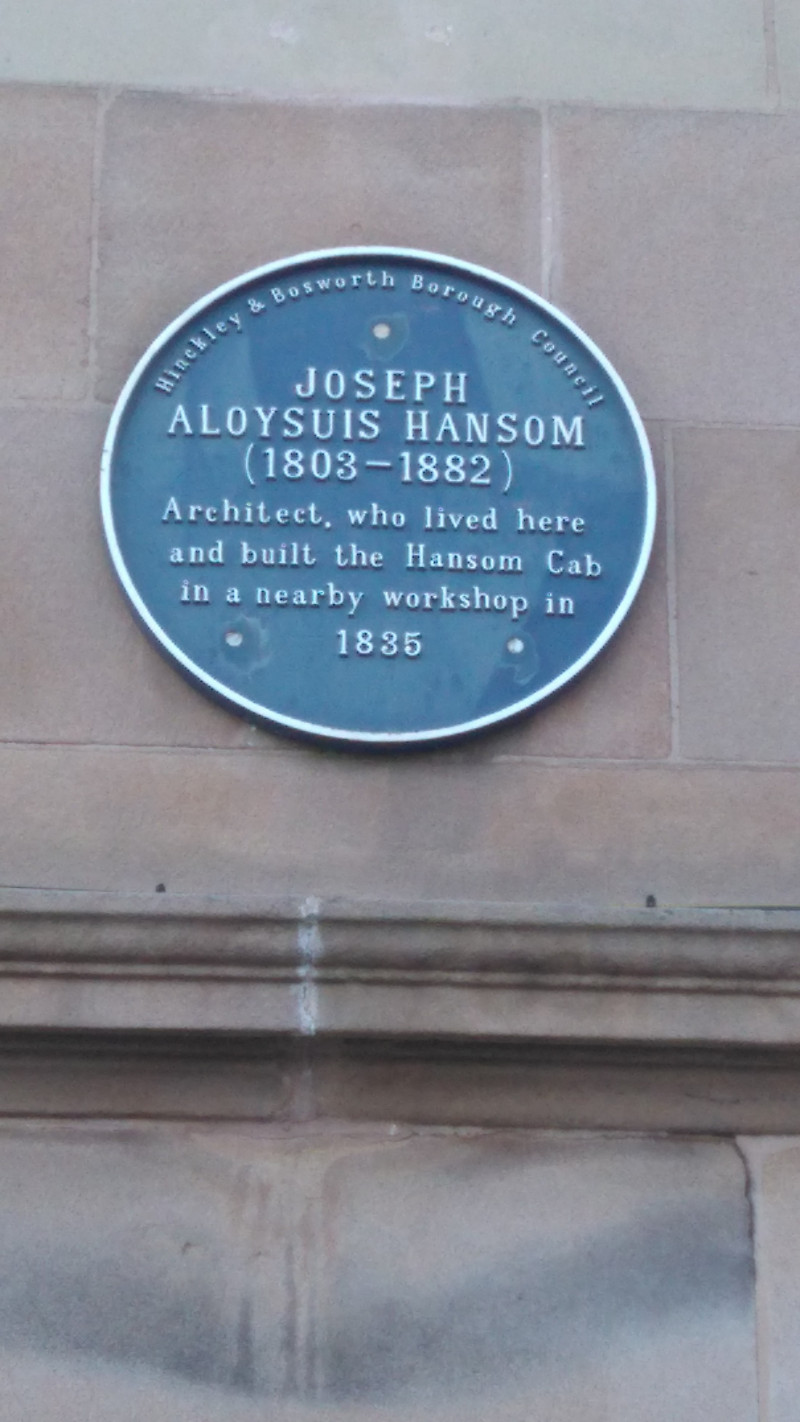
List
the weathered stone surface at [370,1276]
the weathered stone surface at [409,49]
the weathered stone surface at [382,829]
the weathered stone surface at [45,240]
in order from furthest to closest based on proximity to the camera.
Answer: the weathered stone surface at [409,49] → the weathered stone surface at [45,240] → the weathered stone surface at [382,829] → the weathered stone surface at [370,1276]

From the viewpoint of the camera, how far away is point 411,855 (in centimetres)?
439

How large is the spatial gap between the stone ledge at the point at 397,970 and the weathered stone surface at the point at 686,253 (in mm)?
1120

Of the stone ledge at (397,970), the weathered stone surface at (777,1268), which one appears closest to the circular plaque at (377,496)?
the stone ledge at (397,970)

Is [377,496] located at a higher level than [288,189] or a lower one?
lower

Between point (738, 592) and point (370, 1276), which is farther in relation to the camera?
point (738, 592)

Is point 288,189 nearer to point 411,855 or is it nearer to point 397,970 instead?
point 411,855

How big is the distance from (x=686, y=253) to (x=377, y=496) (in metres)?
0.84

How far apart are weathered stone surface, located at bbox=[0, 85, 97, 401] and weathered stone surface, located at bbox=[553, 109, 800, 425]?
0.94 m

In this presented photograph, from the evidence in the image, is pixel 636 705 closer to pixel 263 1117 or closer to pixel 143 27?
pixel 263 1117

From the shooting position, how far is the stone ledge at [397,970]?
13.7 ft

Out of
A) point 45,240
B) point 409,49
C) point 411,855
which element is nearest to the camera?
point 411,855

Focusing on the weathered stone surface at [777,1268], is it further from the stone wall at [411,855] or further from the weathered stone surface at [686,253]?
the weathered stone surface at [686,253]

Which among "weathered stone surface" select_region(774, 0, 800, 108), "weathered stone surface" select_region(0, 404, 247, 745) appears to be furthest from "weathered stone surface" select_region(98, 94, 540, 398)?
"weathered stone surface" select_region(774, 0, 800, 108)

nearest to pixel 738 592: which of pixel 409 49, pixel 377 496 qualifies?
pixel 377 496
